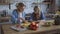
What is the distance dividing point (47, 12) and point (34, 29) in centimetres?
276

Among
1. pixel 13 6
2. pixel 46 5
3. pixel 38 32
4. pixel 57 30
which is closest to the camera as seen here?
pixel 38 32

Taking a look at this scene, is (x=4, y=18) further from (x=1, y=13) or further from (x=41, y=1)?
(x=41, y=1)

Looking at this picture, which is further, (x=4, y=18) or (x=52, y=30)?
(x=4, y=18)

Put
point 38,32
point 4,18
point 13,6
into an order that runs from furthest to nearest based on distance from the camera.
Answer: point 13,6, point 4,18, point 38,32

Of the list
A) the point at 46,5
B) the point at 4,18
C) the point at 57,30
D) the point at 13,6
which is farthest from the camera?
the point at 46,5

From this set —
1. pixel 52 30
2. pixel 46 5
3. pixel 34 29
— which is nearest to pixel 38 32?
pixel 34 29

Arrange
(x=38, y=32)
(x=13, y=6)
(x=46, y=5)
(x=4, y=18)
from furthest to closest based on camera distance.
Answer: (x=46, y=5), (x=13, y=6), (x=4, y=18), (x=38, y=32)

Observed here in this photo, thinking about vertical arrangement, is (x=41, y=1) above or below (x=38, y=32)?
above

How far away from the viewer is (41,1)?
5285mm

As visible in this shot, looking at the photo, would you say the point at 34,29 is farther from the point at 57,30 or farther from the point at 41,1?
the point at 41,1

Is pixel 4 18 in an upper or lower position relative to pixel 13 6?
lower

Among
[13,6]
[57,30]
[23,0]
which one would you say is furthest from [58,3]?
[57,30]

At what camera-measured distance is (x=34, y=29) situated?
8.68 feet

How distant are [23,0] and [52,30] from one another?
2.64 metres
